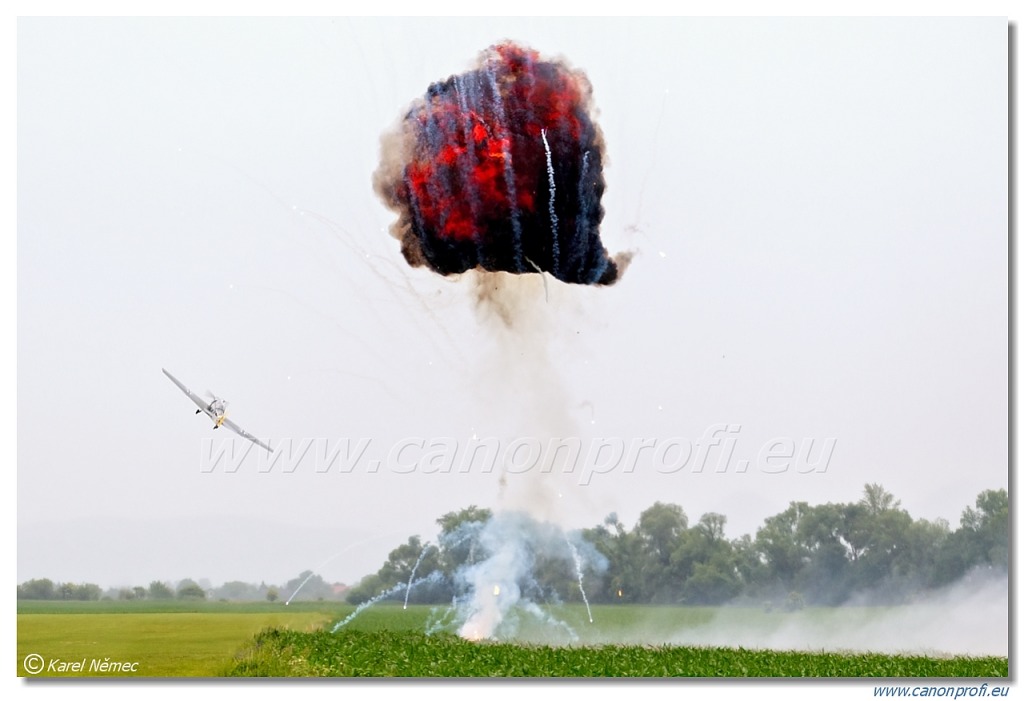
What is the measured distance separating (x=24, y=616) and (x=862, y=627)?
19502 millimetres

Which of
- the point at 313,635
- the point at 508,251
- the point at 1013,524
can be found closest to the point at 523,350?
the point at 508,251

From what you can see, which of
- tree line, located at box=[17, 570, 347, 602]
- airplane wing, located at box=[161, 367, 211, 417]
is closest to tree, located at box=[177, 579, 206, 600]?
tree line, located at box=[17, 570, 347, 602]

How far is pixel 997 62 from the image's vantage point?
95.3 ft

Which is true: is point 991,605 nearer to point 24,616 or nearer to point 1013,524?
point 1013,524

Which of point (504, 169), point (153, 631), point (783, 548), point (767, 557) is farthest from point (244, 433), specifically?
point (783, 548)

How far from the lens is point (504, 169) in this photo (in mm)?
26906

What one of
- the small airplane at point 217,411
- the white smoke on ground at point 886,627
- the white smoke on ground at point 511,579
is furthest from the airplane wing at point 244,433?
the white smoke on ground at point 886,627

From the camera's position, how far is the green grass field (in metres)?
27.1

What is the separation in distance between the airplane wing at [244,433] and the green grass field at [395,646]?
3767mm

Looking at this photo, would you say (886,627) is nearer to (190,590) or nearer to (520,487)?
(520,487)

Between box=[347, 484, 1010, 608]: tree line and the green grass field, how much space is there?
497 mm

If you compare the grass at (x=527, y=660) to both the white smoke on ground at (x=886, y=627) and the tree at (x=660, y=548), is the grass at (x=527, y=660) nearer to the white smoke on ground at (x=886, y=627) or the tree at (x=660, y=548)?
the white smoke on ground at (x=886, y=627)

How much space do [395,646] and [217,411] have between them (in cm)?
673

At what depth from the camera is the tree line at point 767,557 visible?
2944 centimetres
